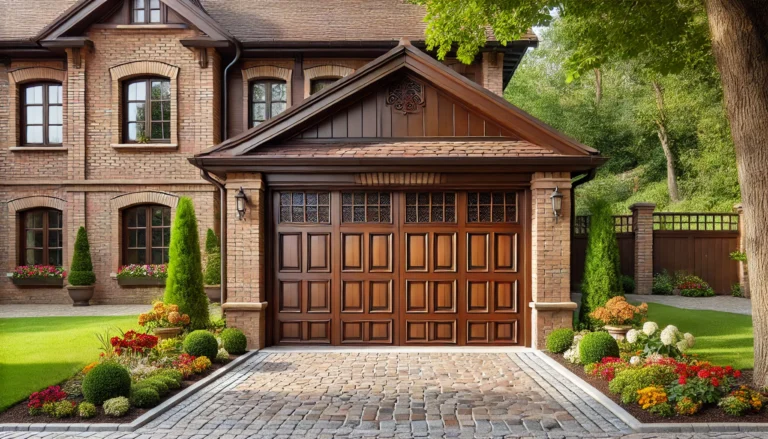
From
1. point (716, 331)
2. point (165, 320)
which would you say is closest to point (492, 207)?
point (716, 331)

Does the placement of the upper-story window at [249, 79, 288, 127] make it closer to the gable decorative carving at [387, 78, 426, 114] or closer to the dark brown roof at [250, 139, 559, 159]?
the dark brown roof at [250, 139, 559, 159]

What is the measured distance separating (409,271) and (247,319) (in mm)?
3131

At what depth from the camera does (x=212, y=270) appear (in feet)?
50.5

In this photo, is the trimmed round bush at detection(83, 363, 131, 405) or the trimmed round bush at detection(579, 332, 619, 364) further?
the trimmed round bush at detection(579, 332, 619, 364)

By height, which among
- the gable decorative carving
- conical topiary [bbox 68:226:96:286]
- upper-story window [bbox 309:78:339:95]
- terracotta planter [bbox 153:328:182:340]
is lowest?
terracotta planter [bbox 153:328:182:340]

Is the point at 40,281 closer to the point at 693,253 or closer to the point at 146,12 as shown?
the point at 146,12

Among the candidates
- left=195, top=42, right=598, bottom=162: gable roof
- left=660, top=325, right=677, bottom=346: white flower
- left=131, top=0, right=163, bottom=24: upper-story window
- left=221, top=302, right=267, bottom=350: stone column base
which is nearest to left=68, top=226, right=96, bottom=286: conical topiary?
left=131, top=0, right=163, bottom=24: upper-story window

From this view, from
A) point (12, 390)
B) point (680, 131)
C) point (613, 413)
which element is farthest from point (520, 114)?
point (680, 131)

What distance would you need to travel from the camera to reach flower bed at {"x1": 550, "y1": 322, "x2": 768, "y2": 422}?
251 inches

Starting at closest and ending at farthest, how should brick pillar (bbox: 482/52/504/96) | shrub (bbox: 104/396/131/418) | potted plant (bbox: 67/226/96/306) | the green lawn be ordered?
1. shrub (bbox: 104/396/131/418)
2. the green lawn
3. potted plant (bbox: 67/226/96/306)
4. brick pillar (bbox: 482/52/504/96)

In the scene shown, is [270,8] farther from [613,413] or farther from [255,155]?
[613,413]

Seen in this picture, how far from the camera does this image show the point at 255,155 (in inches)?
405

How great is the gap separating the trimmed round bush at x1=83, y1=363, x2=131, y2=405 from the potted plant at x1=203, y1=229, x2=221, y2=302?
8590mm

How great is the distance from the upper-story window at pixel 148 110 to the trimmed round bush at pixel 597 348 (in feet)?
42.9
